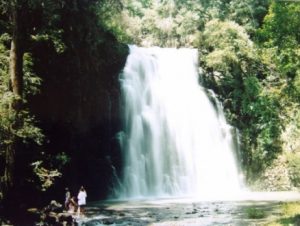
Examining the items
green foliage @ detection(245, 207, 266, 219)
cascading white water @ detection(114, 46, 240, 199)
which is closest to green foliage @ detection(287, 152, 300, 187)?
cascading white water @ detection(114, 46, 240, 199)

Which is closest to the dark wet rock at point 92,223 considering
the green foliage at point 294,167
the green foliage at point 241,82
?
the green foliage at point 241,82

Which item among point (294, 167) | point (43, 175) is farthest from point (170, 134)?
point (43, 175)

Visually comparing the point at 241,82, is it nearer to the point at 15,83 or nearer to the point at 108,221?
the point at 108,221

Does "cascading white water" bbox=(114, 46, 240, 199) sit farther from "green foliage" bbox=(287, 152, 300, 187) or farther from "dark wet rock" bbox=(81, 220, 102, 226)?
"dark wet rock" bbox=(81, 220, 102, 226)

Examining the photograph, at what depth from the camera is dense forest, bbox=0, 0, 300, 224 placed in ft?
61.3

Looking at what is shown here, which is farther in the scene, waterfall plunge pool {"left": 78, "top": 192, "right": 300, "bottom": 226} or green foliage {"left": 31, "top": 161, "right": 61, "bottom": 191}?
green foliage {"left": 31, "top": 161, "right": 61, "bottom": 191}

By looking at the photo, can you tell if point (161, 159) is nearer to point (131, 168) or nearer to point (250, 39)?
point (131, 168)

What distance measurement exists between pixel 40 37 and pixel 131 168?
12.4 meters

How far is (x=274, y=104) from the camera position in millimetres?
26766

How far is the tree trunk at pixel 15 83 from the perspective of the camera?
59.4 ft

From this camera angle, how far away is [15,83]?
18703 millimetres

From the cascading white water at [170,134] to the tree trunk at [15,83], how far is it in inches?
498

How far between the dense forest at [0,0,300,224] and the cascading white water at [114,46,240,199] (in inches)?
41.7

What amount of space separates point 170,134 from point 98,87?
710 cm
